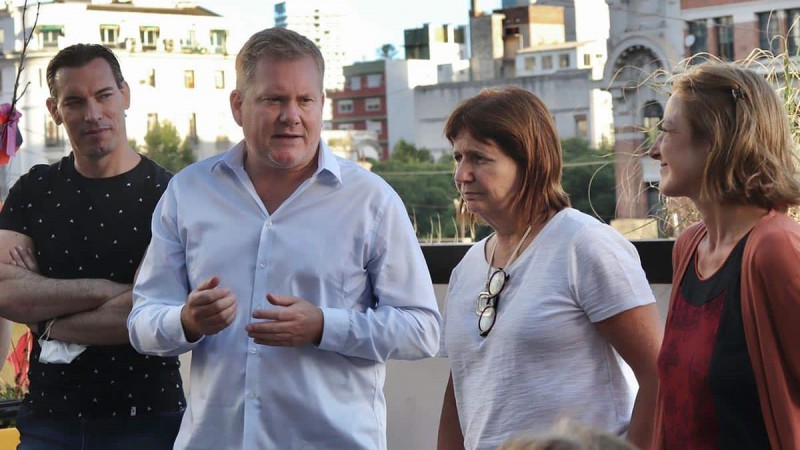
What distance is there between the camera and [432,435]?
4.00m

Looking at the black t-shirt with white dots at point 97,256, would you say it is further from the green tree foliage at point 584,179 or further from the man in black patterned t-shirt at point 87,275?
the green tree foliage at point 584,179

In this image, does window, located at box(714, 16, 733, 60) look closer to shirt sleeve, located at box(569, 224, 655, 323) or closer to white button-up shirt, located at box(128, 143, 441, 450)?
white button-up shirt, located at box(128, 143, 441, 450)

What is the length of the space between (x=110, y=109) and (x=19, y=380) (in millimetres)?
1955

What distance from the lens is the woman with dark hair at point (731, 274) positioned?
6.63ft

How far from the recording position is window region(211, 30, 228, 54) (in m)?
81.3

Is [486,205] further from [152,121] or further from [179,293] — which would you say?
[152,121]

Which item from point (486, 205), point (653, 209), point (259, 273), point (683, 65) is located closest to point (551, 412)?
point (486, 205)

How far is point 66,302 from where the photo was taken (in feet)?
9.73

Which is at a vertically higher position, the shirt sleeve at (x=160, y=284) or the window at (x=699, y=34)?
the window at (x=699, y=34)

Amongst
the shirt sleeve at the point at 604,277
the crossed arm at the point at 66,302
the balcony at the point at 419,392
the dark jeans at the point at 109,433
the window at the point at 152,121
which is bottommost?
the balcony at the point at 419,392

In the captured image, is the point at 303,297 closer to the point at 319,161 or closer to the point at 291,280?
the point at 291,280

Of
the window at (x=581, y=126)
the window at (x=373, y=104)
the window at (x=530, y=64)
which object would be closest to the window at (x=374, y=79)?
the window at (x=373, y=104)

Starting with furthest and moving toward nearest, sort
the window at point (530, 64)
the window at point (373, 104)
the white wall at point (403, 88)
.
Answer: the window at point (373, 104) → the white wall at point (403, 88) → the window at point (530, 64)

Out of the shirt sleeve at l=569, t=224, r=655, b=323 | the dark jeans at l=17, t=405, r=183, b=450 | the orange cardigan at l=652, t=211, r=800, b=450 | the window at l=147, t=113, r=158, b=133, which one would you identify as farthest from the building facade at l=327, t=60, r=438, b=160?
the orange cardigan at l=652, t=211, r=800, b=450
